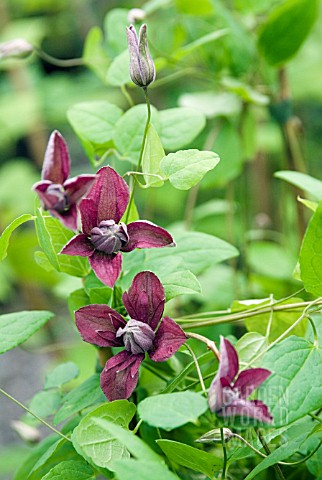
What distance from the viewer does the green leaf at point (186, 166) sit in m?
0.28

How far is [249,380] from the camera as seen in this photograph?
248 mm

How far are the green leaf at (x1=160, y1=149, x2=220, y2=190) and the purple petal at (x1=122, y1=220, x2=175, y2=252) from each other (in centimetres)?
2

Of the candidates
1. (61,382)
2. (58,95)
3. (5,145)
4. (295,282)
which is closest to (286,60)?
(295,282)

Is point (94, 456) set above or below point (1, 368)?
above

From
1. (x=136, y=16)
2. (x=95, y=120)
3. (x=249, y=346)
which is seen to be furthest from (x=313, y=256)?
(x=136, y=16)

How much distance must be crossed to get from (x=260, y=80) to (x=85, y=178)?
47 centimetres

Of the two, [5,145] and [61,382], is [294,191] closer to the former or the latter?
[61,382]

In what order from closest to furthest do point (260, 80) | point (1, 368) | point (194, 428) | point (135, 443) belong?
point (135, 443), point (194, 428), point (260, 80), point (1, 368)

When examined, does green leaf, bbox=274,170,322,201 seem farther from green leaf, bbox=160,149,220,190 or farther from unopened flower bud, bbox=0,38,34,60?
unopened flower bud, bbox=0,38,34,60

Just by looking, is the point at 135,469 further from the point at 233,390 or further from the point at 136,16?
the point at 136,16

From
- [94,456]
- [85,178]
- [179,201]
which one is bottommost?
[179,201]

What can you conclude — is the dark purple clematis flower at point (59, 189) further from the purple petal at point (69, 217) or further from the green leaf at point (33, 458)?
the green leaf at point (33, 458)

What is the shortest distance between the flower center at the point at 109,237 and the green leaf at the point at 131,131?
0.10 meters

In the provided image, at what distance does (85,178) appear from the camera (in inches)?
10.9
